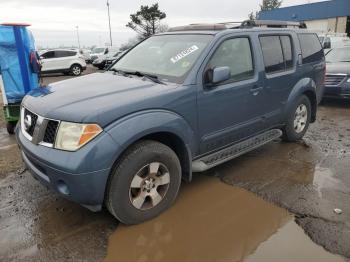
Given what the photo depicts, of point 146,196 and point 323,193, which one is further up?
point 146,196

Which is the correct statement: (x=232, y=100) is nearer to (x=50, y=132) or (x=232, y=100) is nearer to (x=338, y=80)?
(x=50, y=132)

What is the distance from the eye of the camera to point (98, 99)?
3.29m

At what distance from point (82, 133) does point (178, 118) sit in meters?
1.03

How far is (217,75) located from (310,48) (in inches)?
109

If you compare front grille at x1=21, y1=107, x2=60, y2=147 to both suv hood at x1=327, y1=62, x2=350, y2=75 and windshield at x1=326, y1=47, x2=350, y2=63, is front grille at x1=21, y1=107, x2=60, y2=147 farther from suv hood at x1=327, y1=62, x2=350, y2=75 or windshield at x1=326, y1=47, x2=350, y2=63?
windshield at x1=326, y1=47, x2=350, y2=63

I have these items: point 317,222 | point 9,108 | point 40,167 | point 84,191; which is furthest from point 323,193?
point 9,108

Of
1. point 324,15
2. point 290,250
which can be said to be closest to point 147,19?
point 324,15

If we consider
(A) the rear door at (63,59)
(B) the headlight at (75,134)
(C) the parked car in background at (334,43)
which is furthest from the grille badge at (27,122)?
(A) the rear door at (63,59)

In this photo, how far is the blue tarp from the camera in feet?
21.4

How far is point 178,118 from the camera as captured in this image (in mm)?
3551

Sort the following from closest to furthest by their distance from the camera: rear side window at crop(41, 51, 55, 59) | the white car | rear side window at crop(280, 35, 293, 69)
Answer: rear side window at crop(280, 35, 293, 69) → the white car → rear side window at crop(41, 51, 55, 59)

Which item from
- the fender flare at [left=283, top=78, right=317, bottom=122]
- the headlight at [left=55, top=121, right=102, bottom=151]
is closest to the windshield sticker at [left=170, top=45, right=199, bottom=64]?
the headlight at [left=55, top=121, right=102, bottom=151]

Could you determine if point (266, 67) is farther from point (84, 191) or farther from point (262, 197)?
point (84, 191)

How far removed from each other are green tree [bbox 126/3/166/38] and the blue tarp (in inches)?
1277
